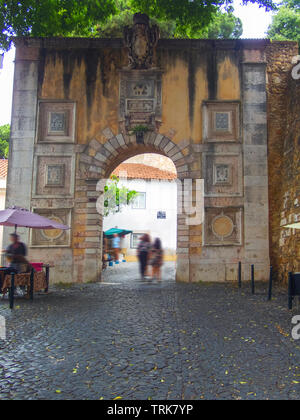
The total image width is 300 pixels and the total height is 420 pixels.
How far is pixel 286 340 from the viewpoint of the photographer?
5262 mm

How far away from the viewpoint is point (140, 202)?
101ft

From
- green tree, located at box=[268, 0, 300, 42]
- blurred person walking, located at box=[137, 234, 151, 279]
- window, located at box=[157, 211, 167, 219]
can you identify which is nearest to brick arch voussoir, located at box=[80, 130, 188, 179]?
blurred person walking, located at box=[137, 234, 151, 279]

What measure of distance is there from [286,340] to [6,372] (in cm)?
364

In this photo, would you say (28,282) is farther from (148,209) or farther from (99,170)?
(148,209)

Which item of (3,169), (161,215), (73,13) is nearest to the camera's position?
(73,13)

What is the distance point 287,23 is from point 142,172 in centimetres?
1509

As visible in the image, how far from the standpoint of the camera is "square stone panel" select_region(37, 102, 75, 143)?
1277 cm

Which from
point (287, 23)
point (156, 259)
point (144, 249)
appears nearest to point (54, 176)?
point (144, 249)

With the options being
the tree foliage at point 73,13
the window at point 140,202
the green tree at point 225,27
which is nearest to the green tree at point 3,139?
the window at point 140,202

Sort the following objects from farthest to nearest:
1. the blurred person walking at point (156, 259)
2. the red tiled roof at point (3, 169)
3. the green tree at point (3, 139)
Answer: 1. the green tree at point (3, 139)
2. the red tiled roof at point (3, 169)
3. the blurred person walking at point (156, 259)

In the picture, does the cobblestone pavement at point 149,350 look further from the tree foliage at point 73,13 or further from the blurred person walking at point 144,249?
the tree foliage at point 73,13

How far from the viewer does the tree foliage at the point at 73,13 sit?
507 inches

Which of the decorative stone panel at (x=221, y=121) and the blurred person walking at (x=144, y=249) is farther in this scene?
the decorative stone panel at (x=221, y=121)

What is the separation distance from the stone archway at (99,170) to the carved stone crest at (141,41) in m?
2.46
